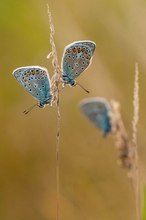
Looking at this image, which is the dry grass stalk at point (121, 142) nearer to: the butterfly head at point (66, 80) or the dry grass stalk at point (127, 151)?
the dry grass stalk at point (127, 151)

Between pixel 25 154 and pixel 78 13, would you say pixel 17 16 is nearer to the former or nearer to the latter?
pixel 78 13

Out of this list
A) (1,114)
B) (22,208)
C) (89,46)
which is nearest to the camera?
(89,46)

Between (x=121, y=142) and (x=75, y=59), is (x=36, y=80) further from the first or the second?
(x=121, y=142)

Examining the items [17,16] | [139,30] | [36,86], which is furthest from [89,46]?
[17,16]

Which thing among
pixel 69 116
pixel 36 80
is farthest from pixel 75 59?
pixel 69 116

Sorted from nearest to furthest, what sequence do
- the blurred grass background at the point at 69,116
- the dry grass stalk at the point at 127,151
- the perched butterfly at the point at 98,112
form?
the dry grass stalk at the point at 127,151
the perched butterfly at the point at 98,112
the blurred grass background at the point at 69,116

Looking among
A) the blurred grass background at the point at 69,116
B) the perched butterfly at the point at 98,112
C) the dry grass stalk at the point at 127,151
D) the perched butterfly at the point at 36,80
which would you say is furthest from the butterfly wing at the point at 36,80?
the blurred grass background at the point at 69,116
